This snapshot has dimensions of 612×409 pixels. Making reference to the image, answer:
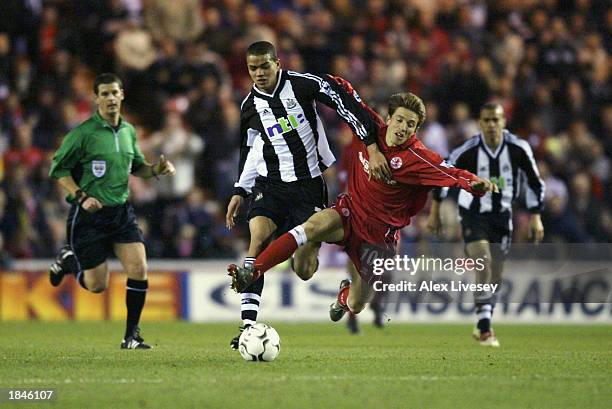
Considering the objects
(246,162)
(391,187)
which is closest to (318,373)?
(391,187)

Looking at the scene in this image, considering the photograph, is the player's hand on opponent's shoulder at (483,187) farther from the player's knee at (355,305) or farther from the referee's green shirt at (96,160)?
the referee's green shirt at (96,160)

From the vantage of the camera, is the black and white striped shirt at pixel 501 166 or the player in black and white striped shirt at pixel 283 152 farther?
the black and white striped shirt at pixel 501 166

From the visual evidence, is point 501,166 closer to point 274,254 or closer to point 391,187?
point 391,187

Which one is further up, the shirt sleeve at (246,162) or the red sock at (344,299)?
the shirt sleeve at (246,162)

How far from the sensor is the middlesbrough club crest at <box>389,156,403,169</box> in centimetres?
902

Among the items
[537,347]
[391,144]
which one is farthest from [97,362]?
[537,347]

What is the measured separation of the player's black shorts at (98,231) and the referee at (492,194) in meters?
3.25

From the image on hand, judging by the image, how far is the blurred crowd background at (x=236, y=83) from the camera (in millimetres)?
16297

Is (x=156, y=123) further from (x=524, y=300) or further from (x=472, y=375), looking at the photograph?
(x=472, y=375)

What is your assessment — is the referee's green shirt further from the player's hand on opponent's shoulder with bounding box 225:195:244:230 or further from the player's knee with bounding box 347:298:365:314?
the player's knee with bounding box 347:298:365:314

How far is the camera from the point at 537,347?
11172 mm

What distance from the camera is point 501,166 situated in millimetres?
11773

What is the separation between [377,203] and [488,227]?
2.81 m

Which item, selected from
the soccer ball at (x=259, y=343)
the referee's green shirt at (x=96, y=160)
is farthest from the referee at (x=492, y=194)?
the soccer ball at (x=259, y=343)
